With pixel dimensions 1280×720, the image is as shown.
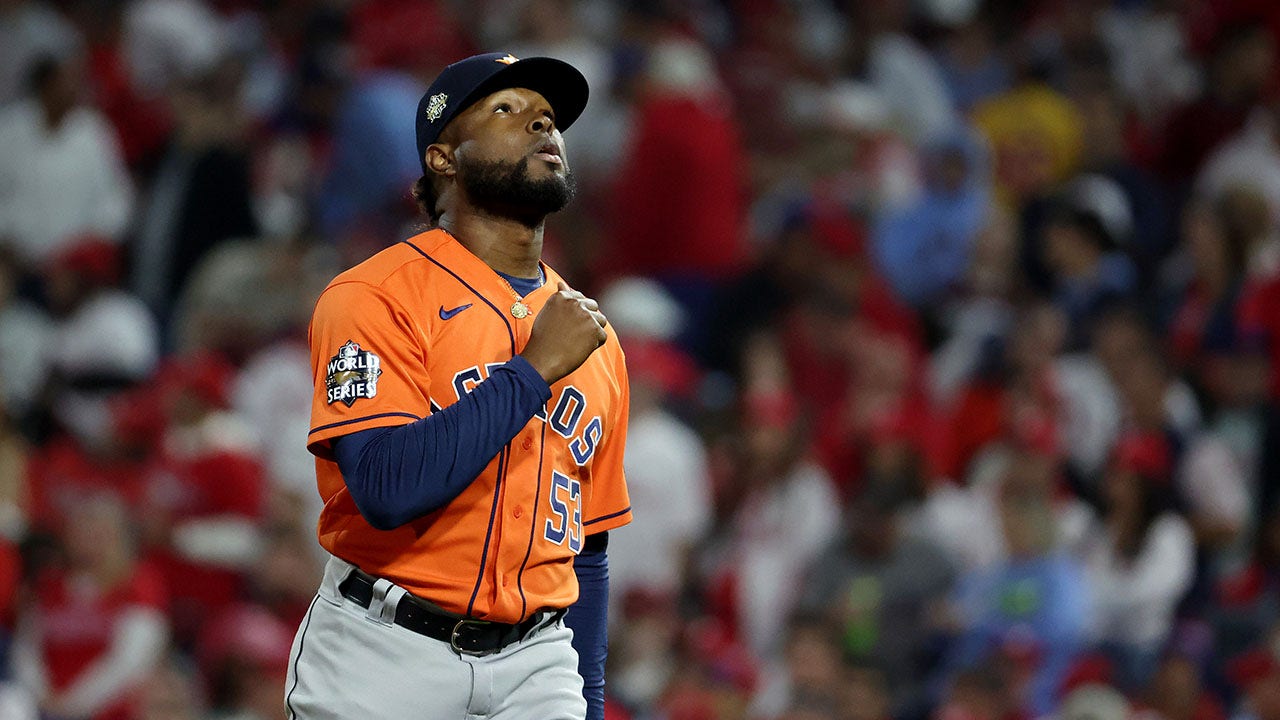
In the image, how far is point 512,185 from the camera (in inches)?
122

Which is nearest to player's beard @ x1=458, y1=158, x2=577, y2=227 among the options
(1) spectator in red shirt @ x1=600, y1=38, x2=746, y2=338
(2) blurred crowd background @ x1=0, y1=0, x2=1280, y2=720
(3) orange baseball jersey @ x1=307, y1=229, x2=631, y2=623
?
(3) orange baseball jersey @ x1=307, y1=229, x2=631, y2=623

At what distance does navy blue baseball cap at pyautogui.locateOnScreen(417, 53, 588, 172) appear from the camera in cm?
312

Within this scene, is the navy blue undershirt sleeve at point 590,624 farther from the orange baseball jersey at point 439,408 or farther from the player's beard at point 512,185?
the player's beard at point 512,185

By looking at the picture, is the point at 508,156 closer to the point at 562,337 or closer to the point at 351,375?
the point at 562,337

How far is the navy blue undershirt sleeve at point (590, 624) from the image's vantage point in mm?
3293

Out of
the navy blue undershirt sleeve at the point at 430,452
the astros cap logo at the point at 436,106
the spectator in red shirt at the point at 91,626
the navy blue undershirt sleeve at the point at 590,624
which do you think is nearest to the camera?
the navy blue undershirt sleeve at the point at 430,452

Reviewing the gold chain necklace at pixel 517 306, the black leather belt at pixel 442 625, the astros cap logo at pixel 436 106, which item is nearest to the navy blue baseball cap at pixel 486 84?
the astros cap logo at pixel 436 106

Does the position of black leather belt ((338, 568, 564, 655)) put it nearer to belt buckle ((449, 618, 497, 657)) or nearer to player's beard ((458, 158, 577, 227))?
belt buckle ((449, 618, 497, 657))

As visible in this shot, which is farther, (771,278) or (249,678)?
(771,278)

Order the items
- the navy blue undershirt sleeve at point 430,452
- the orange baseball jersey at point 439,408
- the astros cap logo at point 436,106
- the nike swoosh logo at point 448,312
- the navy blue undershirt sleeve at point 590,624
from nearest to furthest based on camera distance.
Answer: the navy blue undershirt sleeve at point 430,452
the orange baseball jersey at point 439,408
the nike swoosh logo at point 448,312
the astros cap logo at point 436,106
the navy blue undershirt sleeve at point 590,624

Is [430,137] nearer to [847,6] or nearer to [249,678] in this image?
[249,678]

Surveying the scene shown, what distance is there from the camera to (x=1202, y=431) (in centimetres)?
748

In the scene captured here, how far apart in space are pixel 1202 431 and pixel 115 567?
424 centimetres

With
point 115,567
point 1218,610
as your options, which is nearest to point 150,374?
point 115,567
